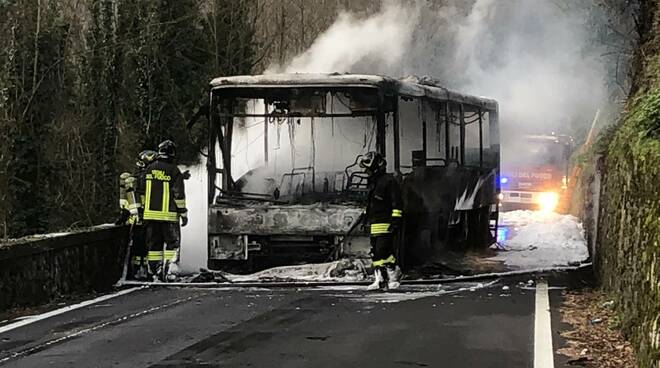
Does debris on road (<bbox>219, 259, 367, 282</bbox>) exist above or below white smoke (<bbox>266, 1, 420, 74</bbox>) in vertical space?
below

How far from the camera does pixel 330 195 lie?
13.7m

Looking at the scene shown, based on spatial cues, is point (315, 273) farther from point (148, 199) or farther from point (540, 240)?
point (540, 240)

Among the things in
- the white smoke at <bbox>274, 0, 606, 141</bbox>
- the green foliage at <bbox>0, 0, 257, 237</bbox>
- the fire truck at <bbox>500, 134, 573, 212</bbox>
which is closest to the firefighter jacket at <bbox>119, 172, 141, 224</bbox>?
the green foliage at <bbox>0, 0, 257, 237</bbox>

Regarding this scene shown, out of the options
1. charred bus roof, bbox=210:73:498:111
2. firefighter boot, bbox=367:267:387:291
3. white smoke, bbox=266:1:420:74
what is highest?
→ white smoke, bbox=266:1:420:74

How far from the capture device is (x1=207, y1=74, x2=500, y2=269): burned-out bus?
13344 mm

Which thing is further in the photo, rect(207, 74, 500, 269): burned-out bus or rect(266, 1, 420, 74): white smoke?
rect(266, 1, 420, 74): white smoke

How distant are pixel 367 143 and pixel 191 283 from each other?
3.08 meters

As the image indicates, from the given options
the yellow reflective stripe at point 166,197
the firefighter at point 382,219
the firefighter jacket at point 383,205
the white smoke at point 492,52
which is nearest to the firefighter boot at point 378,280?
the firefighter at point 382,219

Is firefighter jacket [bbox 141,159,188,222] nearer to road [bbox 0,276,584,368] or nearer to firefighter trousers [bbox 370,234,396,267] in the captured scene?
road [bbox 0,276,584,368]

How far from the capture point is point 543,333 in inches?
345

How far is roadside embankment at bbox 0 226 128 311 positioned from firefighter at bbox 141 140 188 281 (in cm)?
57

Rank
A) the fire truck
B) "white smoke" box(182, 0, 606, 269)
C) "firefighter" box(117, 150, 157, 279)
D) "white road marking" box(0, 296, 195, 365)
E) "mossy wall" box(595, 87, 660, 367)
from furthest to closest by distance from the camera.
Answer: the fire truck → "white smoke" box(182, 0, 606, 269) → "firefighter" box(117, 150, 157, 279) → "white road marking" box(0, 296, 195, 365) → "mossy wall" box(595, 87, 660, 367)

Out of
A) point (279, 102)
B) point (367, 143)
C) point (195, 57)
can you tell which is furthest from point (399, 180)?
point (195, 57)

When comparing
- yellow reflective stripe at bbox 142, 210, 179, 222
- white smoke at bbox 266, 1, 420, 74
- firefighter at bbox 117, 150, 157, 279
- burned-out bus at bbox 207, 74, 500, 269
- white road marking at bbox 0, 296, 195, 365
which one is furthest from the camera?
white smoke at bbox 266, 1, 420, 74
